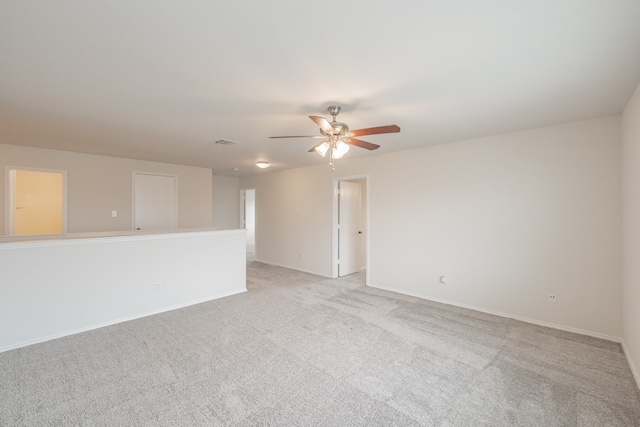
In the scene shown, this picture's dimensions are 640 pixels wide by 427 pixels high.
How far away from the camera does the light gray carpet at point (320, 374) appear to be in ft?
6.17

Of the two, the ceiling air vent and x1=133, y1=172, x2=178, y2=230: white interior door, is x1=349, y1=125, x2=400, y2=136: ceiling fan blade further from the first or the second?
x1=133, y1=172, x2=178, y2=230: white interior door

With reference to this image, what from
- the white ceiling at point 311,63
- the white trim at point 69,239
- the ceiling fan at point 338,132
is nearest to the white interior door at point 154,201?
the white trim at point 69,239

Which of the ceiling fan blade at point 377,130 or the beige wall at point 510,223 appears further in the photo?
the beige wall at point 510,223

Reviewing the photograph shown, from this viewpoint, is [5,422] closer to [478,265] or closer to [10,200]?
[10,200]

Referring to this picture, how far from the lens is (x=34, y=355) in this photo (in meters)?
2.62

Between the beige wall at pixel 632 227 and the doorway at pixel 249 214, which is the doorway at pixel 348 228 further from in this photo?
the beige wall at pixel 632 227

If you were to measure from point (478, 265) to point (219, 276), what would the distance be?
392 cm

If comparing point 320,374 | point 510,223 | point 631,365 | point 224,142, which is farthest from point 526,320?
point 224,142

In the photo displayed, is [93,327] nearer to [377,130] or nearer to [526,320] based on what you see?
[377,130]

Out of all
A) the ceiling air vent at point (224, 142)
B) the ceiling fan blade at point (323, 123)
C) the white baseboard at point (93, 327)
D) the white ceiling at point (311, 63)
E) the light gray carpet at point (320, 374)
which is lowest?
the light gray carpet at point (320, 374)

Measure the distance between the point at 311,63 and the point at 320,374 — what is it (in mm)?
2468

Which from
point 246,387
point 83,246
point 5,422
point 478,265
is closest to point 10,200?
point 83,246

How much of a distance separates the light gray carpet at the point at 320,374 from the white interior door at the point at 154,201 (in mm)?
2837

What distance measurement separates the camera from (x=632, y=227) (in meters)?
2.45
